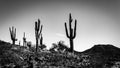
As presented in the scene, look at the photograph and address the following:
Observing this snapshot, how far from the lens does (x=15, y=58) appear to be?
14117 millimetres

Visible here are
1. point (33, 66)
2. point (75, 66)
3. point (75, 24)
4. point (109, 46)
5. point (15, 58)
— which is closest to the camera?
point (33, 66)

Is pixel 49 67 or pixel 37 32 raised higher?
pixel 37 32

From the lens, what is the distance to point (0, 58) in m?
13.8

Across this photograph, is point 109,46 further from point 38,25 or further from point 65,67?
point 65,67

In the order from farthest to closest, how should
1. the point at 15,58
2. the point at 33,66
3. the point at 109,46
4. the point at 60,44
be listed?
1. the point at 60,44
2. the point at 109,46
3. the point at 15,58
4. the point at 33,66

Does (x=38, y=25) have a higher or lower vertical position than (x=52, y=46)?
higher

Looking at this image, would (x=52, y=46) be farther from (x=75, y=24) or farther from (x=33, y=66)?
(x=33, y=66)

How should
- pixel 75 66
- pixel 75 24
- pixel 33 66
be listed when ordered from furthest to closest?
1. pixel 75 24
2. pixel 75 66
3. pixel 33 66

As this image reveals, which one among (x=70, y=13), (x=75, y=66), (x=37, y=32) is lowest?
(x=75, y=66)

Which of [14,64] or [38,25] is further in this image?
[38,25]

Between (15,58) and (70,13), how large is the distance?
10338 millimetres

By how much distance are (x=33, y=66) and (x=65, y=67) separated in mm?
2595

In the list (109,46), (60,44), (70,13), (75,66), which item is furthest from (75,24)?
(60,44)

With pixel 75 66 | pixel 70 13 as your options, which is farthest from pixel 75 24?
pixel 75 66
